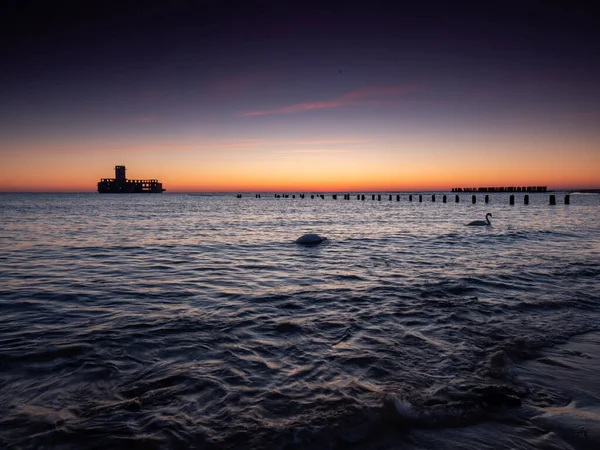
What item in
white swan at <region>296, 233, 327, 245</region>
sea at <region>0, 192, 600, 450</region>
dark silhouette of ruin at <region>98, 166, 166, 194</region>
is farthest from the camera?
dark silhouette of ruin at <region>98, 166, 166, 194</region>

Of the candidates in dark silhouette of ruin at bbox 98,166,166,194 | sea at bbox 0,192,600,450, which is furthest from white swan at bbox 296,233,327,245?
dark silhouette of ruin at bbox 98,166,166,194

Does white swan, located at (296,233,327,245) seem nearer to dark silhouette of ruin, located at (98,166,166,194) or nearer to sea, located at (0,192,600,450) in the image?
sea, located at (0,192,600,450)

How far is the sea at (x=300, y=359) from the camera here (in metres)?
3.18

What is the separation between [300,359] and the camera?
15.2 feet

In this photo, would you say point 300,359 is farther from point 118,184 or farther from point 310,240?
point 118,184

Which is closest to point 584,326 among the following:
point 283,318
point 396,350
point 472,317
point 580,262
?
point 472,317

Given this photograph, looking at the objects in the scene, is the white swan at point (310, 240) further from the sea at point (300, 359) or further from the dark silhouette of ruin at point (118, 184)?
the dark silhouette of ruin at point (118, 184)

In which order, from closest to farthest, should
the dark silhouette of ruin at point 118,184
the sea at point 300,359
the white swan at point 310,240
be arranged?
1. the sea at point 300,359
2. the white swan at point 310,240
3. the dark silhouette of ruin at point 118,184

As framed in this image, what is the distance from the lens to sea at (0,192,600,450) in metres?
3.18

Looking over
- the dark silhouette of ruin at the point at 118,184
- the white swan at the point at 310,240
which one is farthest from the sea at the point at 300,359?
the dark silhouette of ruin at the point at 118,184

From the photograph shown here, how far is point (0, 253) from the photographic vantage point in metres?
13.9

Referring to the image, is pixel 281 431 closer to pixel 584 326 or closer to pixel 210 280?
pixel 584 326

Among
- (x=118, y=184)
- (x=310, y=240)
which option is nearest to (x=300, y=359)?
(x=310, y=240)

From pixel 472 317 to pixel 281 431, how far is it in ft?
15.1
